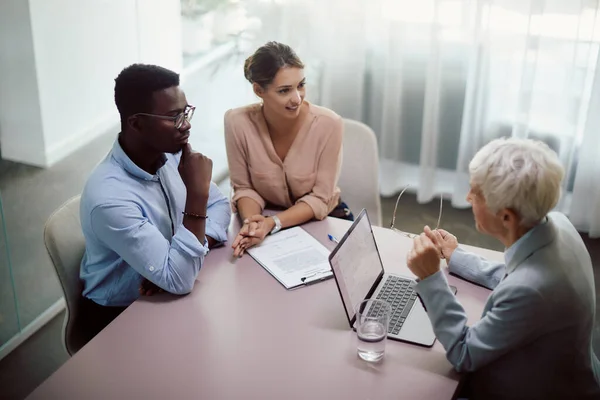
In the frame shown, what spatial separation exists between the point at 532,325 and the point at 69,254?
4.19ft

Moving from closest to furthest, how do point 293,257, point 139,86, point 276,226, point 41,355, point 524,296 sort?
point 524,296, point 139,86, point 293,257, point 276,226, point 41,355

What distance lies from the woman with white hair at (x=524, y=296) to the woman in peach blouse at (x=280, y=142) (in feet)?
2.74

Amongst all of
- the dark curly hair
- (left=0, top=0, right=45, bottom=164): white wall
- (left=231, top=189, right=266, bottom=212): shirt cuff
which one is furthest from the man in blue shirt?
(left=0, top=0, right=45, bottom=164): white wall

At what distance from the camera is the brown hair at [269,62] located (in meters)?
2.42

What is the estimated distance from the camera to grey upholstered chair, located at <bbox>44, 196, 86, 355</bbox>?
6.64 ft

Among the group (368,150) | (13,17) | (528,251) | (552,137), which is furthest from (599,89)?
(13,17)

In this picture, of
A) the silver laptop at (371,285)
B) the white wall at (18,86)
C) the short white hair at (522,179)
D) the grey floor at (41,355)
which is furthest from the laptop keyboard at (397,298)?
the white wall at (18,86)

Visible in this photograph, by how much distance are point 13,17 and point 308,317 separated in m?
1.67

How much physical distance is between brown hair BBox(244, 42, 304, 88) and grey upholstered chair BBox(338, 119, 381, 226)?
1.28ft

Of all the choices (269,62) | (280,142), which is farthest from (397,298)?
(269,62)

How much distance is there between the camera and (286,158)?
249cm

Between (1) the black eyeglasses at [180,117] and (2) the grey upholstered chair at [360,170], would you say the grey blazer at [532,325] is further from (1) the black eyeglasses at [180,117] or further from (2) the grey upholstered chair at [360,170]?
(2) the grey upholstered chair at [360,170]

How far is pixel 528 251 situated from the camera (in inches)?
62.8

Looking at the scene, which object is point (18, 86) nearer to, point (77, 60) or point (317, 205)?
point (77, 60)
